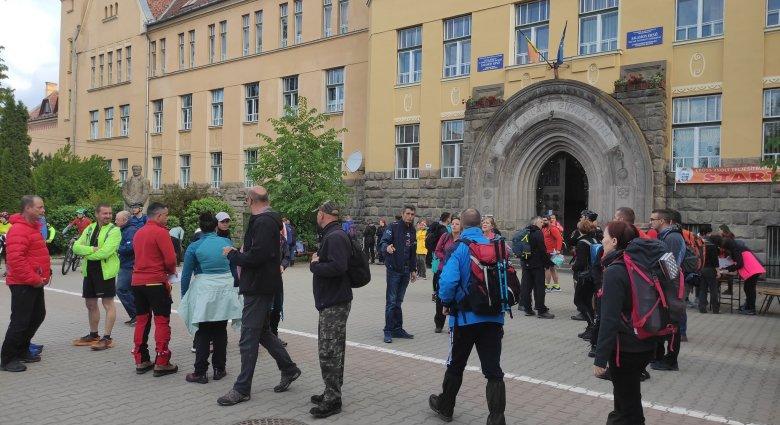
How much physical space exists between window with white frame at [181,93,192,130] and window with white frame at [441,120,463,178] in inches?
721

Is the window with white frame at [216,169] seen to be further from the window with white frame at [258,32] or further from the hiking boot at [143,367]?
the hiking boot at [143,367]

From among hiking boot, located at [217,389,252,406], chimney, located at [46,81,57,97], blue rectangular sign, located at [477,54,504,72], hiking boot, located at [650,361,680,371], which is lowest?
hiking boot, located at [650,361,680,371]

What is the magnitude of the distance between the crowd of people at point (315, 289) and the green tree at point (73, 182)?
20.1 m

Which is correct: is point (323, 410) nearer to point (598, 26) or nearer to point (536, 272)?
point (536, 272)

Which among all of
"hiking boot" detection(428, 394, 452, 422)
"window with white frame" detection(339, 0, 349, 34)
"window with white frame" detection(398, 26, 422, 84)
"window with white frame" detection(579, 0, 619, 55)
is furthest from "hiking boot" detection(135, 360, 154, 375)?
"window with white frame" detection(339, 0, 349, 34)

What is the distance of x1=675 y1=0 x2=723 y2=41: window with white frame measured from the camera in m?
17.7

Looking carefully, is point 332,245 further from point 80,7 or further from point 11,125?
point 80,7

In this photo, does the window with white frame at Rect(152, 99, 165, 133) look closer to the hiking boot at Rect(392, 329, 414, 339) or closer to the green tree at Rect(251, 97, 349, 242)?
the green tree at Rect(251, 97, 349, 242)

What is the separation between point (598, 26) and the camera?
64.9 feet

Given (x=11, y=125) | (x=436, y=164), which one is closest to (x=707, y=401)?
(x=436, y=164)

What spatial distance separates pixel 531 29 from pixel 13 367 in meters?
18.4

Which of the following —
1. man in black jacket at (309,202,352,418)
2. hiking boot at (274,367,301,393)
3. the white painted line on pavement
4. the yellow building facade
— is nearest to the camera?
man in black jacket at (309,202,352,418)

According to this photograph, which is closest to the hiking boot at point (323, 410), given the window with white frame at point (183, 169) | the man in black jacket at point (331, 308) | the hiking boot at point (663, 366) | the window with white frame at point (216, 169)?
the man in black jacket at point (331, 308)

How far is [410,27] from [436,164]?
549 cm
